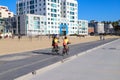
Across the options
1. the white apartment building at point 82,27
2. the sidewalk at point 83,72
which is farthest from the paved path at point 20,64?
the white apartment building at point 82,27

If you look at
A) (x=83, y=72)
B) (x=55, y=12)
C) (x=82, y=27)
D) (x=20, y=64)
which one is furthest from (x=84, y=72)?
(x=82, y=27)

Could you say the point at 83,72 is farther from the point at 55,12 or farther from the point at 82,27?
the point at 82,27

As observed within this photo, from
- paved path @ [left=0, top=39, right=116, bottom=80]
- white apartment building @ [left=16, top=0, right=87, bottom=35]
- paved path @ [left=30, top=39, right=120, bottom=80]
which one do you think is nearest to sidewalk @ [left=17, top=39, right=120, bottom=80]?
paved path @ [left=30, top=39, right=120, bottom=80]

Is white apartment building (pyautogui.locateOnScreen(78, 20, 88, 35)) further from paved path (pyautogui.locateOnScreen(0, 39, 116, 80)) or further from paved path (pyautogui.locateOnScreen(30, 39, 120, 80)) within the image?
paved path (pyautogui.locateOnScreen(30, 39, 120, 80))

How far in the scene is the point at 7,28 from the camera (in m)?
125

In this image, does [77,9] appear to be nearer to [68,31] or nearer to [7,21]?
[68,31]

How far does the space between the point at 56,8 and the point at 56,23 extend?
7.89 metres

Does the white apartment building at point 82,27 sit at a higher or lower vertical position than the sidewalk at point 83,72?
higher

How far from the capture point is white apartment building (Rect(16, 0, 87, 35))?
12606 cm

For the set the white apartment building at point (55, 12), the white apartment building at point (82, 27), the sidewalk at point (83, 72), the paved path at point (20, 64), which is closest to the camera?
the sidewalk at point (83, 72)

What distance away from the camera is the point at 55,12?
5153 inches

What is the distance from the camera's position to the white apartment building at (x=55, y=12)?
414ft

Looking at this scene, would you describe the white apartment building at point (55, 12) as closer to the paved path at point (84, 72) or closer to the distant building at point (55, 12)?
the distant building at point (55, 12)

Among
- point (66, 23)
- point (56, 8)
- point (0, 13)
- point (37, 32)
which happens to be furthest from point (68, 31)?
point (0, 13)
